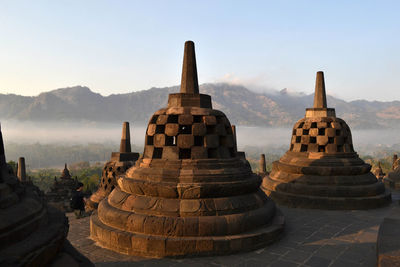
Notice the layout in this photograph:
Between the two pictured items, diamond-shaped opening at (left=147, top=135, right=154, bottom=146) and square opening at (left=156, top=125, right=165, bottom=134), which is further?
diamond-shaped opening at (left=147, top=135, right=154, bottom=146)

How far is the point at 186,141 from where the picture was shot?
7.28 m

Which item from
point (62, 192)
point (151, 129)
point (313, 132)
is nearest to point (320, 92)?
point (313, 132)

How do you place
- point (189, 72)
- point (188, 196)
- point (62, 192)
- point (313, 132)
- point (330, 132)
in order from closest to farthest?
point (188, 196)
point (189, 72)
point (330, 132)
point (313, 132)
point (62, 192)

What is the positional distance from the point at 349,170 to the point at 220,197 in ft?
21.0

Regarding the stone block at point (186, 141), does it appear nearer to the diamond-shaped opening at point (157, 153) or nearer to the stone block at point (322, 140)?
the diamond-shaped opening at point (157, 153)

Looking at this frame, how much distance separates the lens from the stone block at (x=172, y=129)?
24.3ft

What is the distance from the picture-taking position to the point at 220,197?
6.73 meters

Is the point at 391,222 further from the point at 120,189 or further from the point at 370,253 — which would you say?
the point at 120,189

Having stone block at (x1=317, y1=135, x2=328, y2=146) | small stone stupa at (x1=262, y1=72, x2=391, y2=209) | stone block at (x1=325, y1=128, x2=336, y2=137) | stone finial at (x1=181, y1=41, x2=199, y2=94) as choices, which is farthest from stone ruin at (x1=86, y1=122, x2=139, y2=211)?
stone block at (x1=325, y1=128, x2=336, y2=137)

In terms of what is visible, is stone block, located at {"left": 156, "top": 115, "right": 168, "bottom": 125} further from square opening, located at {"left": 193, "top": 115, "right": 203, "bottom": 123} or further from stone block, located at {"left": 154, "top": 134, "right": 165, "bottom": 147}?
square opening, located at {"left": 193, "top": 115, "right": 203, "bottom": 123}

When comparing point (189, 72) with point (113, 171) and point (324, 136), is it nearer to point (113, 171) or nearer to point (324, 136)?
point (324, 136)

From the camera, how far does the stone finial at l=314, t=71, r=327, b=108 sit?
1236 cm

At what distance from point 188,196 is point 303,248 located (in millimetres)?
2698

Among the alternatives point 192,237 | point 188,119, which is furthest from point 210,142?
point 192,237
